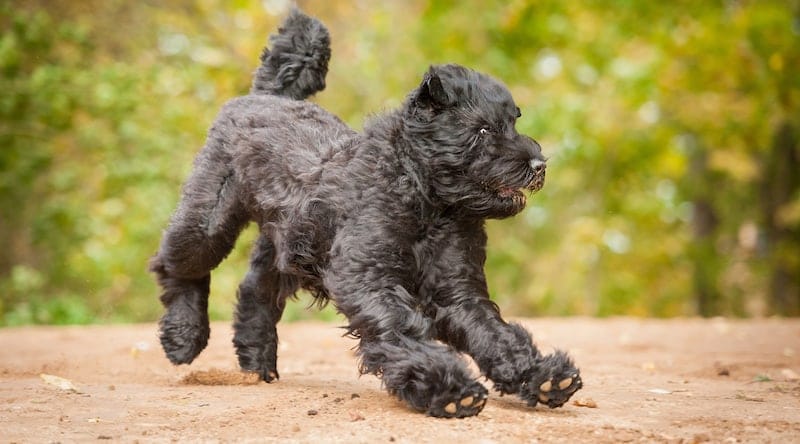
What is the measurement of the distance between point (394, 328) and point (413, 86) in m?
10.9

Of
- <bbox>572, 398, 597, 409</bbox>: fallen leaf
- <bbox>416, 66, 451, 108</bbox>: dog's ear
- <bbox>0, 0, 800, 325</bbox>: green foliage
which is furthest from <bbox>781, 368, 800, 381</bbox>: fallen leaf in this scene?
<bbox>0, 0, 800, 325</bbox>: green foliage

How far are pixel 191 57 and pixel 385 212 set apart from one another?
36.5ft

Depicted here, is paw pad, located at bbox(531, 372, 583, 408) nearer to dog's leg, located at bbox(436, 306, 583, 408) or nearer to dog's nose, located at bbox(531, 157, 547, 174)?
dog's leg, located at bbox(436, 306, 583, 408)

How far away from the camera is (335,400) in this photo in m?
4.76

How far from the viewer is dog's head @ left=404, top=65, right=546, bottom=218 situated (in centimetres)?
455

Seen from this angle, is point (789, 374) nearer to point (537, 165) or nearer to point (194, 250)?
point (537, 165)

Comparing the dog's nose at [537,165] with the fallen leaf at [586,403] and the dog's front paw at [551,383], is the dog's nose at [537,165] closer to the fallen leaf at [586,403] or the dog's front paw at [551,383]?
the dog's front paw at [551,383]

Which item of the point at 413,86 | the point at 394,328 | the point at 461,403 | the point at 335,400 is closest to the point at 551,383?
the point at 461,403

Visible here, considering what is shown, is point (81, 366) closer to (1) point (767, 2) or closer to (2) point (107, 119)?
(2) point (107, 119)

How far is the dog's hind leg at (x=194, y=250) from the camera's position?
5.87 m

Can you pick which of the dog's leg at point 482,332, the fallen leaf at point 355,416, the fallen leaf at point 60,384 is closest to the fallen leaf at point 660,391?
the dog's leg at point 482,332

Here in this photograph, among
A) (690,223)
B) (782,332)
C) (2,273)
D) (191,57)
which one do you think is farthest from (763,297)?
(2,273)

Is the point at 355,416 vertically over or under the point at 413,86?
under

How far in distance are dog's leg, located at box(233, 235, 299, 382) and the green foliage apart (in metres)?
6.67
